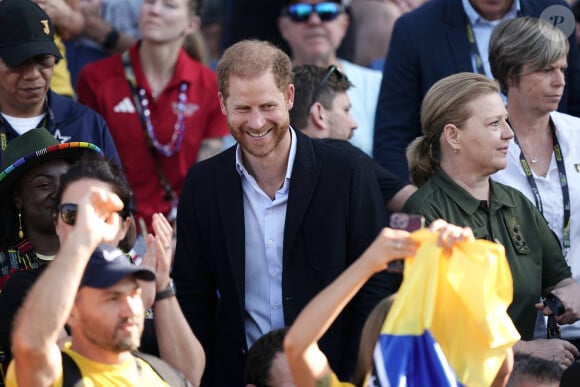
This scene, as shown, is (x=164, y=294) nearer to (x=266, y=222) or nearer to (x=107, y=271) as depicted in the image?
(x=107, y=271)

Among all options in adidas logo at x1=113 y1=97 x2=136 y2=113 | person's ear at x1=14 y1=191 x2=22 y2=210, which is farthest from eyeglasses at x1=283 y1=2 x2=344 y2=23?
person's ear at x1=14 y1=191 x2=22 y2=210

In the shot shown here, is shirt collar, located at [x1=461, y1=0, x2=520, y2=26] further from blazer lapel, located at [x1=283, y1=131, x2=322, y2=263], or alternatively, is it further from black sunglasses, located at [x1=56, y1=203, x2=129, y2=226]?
black sunglasses, located at [x1=56, y1=203, x2=129, y2=226]

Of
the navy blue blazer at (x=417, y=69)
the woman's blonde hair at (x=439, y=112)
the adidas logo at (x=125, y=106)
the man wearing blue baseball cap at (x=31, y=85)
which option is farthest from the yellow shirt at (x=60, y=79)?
the woman's blonde hair at (x=439, y=112)

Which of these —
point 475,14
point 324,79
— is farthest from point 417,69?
point 324,79

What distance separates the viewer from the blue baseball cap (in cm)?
471

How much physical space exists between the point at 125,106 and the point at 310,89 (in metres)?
1.48

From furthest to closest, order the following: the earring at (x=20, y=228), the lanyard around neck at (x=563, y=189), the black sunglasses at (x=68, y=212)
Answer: the lanyard around neck at (x=563, y=189) → the earring at (x=20, y=228) → the black sunglasses at (x=68, y=212)

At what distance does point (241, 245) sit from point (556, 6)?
2512 millimetres

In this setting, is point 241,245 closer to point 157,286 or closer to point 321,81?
point 157,286

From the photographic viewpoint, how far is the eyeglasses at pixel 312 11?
28.2 feet

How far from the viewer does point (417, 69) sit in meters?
7.51

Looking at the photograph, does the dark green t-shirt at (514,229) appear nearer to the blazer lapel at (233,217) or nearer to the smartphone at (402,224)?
the blazer lapel at (233,217)

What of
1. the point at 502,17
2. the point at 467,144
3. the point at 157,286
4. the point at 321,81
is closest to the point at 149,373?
the point at 157,286

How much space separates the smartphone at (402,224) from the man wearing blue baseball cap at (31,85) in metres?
2.33
